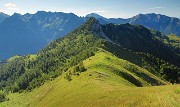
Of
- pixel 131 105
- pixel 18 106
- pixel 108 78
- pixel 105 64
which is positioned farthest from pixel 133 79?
pixel 131 105

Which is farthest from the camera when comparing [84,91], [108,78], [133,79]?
[133,79]

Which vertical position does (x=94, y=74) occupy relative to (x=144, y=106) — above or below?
below

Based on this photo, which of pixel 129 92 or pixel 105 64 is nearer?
pixel 129 92

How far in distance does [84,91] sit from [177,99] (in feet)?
125

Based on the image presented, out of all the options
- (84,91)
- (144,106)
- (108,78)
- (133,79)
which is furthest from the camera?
(133,79)

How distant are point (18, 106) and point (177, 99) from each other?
362 ft

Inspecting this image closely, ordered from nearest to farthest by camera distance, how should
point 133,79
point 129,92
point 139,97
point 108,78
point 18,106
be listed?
point 139,97 < point 129,92 < point 108,78 < point 133,79 < point 18,106

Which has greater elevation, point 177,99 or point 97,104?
point 177,99

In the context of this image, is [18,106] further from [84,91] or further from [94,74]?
[84,91]

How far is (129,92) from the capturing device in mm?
67312

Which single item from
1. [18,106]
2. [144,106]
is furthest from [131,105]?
[18,106]

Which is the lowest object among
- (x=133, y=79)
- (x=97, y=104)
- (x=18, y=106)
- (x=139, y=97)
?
(x=18, y=106)

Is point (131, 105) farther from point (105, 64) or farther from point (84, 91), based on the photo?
point (105, 64)

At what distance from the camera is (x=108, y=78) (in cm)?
→ 10981
